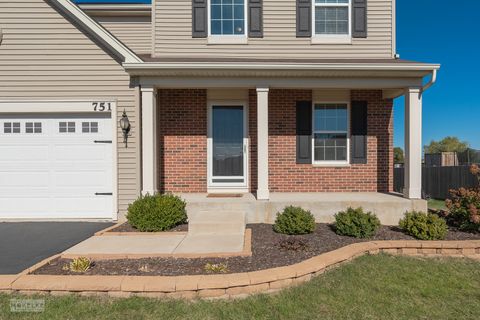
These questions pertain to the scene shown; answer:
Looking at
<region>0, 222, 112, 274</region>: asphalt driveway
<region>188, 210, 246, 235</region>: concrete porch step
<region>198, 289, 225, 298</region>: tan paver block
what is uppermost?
<region>188, 210, 246, 235</region>: concrete porch step

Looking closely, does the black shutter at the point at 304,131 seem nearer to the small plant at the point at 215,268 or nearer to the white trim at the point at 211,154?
the white trim at the point at 211,154

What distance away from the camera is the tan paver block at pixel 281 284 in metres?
3.32

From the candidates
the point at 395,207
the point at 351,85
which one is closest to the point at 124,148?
the point at 351,85

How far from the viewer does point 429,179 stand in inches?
474

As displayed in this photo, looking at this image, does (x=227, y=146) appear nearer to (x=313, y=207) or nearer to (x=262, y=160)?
(x=262, y=160)

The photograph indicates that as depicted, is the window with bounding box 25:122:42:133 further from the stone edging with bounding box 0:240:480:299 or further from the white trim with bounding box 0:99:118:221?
the stone edging with bounding box 0:240:480:299

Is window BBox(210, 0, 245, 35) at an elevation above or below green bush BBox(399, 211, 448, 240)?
above

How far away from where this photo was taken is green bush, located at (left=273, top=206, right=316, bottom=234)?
5098 mm

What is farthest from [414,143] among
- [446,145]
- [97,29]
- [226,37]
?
[446,145]

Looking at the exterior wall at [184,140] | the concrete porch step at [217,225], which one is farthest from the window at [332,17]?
the concrete porch step at [217,225]

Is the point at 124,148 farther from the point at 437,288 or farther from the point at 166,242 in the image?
the point at 437,288

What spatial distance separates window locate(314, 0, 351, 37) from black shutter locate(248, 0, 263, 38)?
139 cm

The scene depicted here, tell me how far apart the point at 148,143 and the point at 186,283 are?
368cm

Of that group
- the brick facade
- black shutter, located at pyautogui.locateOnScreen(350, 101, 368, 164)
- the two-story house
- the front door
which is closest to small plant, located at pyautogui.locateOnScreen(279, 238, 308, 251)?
the two-story house
